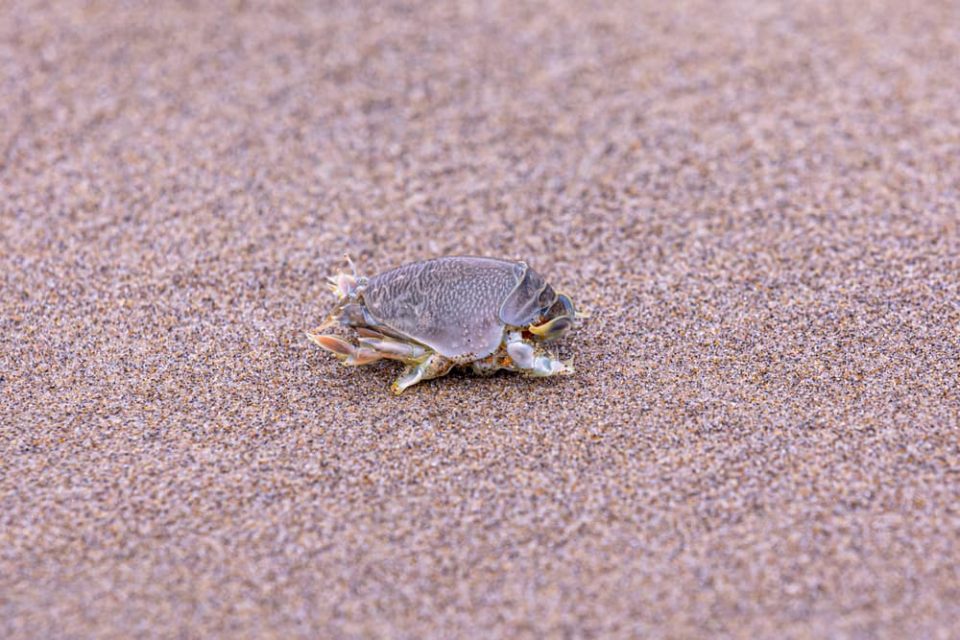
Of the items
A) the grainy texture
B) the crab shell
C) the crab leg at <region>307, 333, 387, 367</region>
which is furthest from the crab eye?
the crab leg at <region>307, 333, 387, 367</region>

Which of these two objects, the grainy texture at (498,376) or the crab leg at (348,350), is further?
the crab leg at (348,350)

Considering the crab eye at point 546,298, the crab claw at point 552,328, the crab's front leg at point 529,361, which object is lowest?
the crab's front leg at point 529,361

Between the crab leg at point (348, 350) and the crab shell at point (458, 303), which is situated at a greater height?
the crab shell at point (458, 303)

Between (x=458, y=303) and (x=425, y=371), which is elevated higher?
(x=458, y=303)

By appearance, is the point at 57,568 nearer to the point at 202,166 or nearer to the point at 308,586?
the point at 308,586

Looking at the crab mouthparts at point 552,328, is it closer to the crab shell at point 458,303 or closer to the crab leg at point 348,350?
the crab shell at point 458,303

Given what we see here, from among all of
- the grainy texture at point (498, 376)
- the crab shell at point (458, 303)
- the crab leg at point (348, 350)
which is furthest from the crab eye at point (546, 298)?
the crab leg at point (348, 350)

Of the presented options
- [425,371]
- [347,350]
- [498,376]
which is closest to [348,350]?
[347,350]

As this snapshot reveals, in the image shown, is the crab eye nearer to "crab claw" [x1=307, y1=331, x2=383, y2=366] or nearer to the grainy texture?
the grainy texture

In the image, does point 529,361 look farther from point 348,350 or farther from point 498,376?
point 348,350
